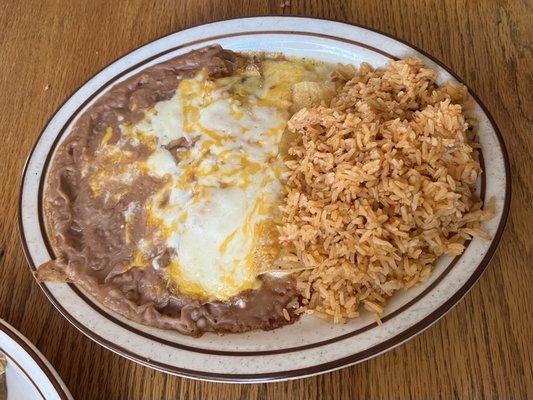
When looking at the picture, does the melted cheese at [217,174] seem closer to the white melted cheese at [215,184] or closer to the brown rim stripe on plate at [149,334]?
the white melted cheese at [215,184]

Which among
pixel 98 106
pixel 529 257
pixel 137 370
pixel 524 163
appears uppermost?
pixel 98 106

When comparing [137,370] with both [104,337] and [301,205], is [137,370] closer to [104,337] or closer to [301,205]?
[104,337]

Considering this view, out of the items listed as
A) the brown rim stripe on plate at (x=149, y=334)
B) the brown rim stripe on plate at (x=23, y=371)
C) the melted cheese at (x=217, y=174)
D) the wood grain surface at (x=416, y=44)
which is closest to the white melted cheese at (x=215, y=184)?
the melted cheese at (x=217, y=174)

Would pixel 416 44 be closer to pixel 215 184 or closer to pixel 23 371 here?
pixel 215 184

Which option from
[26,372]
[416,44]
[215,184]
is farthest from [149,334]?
[416,44]

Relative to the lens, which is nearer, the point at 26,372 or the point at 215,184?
the point at 26,372

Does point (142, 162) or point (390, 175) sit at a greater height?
point (142, 162)

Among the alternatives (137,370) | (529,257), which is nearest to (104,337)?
(137,370)

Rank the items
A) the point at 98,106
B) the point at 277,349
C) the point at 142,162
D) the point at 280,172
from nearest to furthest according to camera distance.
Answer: the point at 277,349, the point at 280,172, the point at 142,162, the point at 98,106
